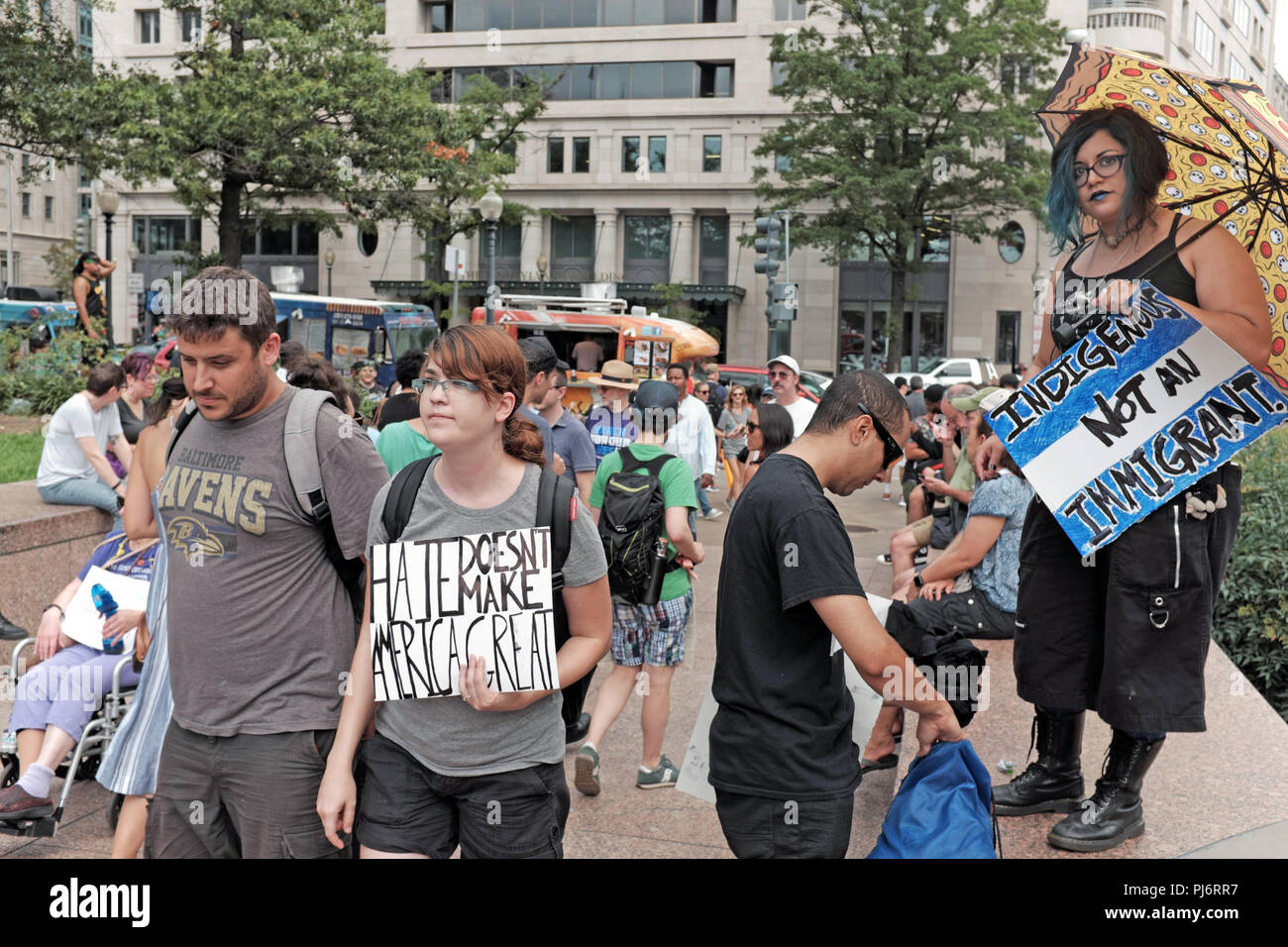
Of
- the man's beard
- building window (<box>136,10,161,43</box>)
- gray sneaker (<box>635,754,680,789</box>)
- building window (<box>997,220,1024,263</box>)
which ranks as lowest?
gray sneaker (<box>635,754,680,789</box>)

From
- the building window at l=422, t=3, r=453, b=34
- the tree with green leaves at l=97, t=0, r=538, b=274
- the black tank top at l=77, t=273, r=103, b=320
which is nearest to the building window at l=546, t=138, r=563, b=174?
the building window at l=422, t=3, r=453, b=34

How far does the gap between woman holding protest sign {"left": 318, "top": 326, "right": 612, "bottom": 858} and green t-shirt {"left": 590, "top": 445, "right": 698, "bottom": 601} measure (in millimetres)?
2681

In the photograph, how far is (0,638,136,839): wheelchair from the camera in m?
4.62

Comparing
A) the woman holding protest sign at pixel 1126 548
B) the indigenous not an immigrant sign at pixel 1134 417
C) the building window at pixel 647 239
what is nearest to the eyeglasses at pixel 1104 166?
the woman holding protest sign at pixel 1126 548

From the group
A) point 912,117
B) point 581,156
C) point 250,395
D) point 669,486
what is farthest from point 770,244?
point 581,156

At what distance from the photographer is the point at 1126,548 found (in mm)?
3801

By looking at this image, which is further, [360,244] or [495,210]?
[360,244]

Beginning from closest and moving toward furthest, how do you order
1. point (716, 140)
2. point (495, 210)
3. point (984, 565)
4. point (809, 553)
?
1. point (809, 553)
2. point (984, 565)
3. point (495, 210)
4. point (716, 140)

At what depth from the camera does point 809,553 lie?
9.48ft

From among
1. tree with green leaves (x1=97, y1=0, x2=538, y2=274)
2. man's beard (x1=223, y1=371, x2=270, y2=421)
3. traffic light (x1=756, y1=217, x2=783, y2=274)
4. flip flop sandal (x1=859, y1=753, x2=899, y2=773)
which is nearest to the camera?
man's beard (x1=223, y1=371, x2=270, y2=421)

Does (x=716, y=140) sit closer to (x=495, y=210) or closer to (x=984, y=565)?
(x=495, y=210)

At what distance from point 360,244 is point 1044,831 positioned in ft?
176

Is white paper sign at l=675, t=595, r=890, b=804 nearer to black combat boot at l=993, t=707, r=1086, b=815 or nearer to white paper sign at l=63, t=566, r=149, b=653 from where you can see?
black combat boot at l=993, t=707, r=1086, b=815
